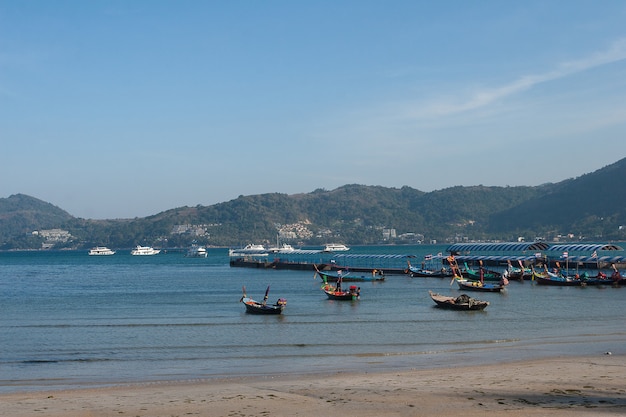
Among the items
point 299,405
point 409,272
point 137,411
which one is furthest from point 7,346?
point 409,272

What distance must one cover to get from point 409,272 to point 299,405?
255 ft

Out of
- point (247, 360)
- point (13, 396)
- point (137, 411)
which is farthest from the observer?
point (247, 360)

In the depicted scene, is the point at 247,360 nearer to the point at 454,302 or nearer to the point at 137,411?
the point at 137,411

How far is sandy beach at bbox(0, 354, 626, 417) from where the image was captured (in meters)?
19.9

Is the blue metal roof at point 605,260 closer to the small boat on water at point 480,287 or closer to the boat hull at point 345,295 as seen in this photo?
the small boat on water at point 480,287

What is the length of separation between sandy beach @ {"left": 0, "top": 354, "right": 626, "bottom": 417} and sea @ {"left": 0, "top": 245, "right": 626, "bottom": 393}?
2.15 metres

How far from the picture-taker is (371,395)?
22047 mm

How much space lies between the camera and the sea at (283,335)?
2942 centimetres

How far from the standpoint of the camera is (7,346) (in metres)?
37.0

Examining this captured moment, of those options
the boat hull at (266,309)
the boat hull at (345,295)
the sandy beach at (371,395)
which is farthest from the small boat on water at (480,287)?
the sandy beach at (371,395)

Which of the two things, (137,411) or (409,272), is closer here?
(137,411)

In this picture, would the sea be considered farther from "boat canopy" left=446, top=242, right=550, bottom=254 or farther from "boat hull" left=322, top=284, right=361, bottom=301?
"boat canopy" left=446, top=242, right=550, bottom=254

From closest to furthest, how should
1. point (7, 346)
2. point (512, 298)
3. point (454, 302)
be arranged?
1. point (7, 346)
2. point (454, 302)
3. point (512, 298)

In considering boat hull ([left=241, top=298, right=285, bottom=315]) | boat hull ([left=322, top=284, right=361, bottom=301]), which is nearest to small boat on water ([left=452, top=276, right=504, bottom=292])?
boat hull ([left=322, top=284, right=361, bottom=301])
